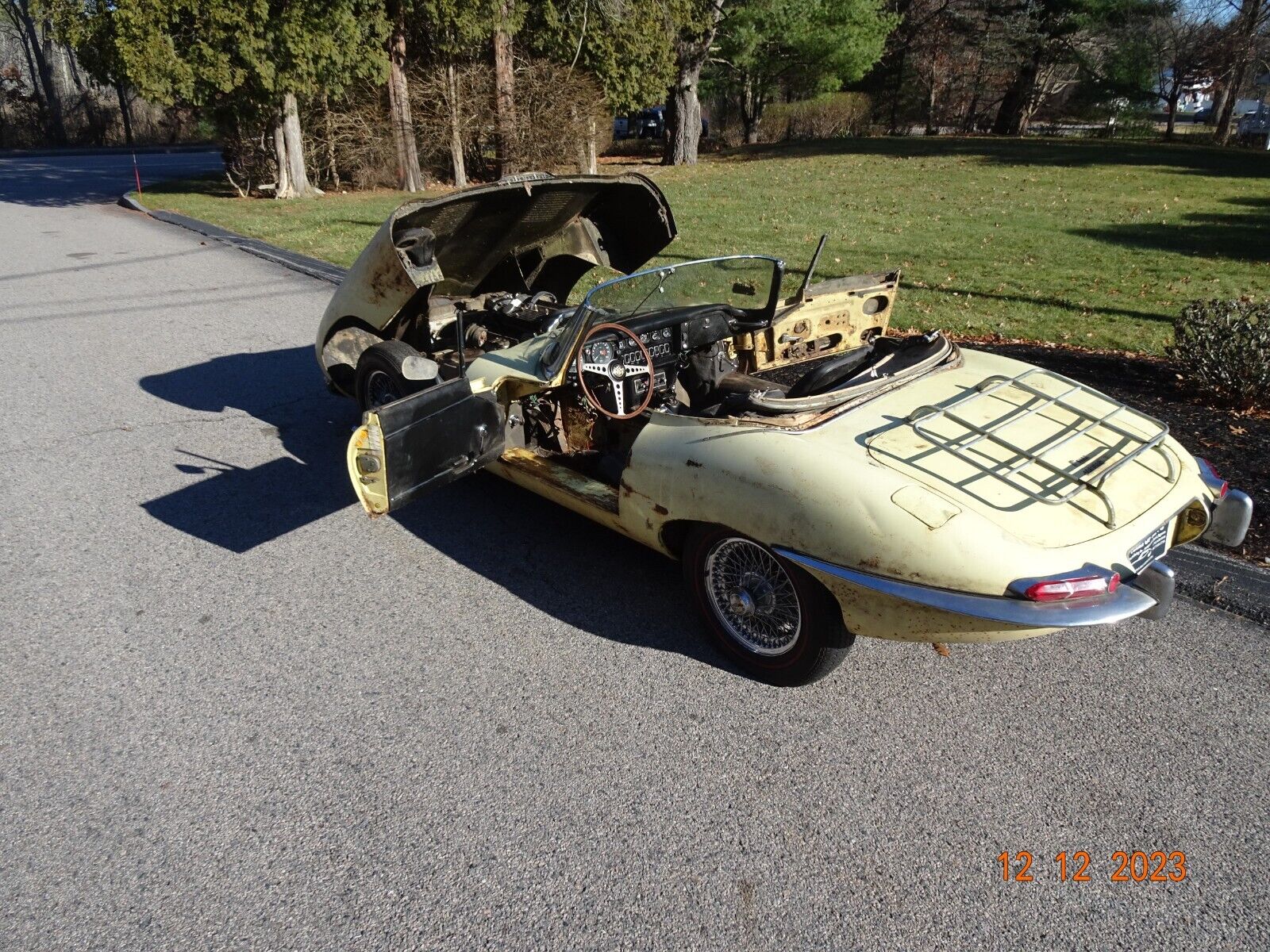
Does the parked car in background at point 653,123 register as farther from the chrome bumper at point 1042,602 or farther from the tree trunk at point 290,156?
the chrome bumper at point 1042,602

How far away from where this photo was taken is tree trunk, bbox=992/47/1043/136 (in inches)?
1224

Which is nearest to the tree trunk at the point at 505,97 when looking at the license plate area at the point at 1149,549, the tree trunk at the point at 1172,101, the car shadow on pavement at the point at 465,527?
the car shadow on pavement at the point at 465,527

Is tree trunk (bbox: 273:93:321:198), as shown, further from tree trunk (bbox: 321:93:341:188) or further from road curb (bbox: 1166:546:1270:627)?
road curb (bbox: 1166:546:1270:627)

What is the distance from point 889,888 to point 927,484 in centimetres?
Answer: 129

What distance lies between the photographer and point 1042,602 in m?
2.67

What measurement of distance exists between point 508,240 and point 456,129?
16.1 metres

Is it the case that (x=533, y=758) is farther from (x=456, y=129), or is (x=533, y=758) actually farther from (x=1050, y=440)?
(x=456, y=129)

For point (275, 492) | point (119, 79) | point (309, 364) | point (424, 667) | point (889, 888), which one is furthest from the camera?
point (119, 79)

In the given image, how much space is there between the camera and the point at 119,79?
15.3m

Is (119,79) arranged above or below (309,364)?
above

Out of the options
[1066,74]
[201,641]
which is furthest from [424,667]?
[1066,74]

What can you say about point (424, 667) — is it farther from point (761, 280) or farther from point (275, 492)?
point (761, 280)
